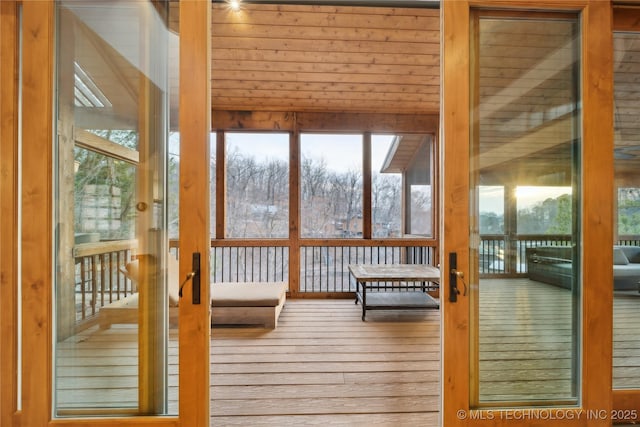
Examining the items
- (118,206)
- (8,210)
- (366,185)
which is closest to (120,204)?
(118,206)

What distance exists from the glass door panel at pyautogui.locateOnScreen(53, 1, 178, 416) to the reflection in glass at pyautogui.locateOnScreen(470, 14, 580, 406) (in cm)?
169

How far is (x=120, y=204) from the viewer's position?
62.7 inches

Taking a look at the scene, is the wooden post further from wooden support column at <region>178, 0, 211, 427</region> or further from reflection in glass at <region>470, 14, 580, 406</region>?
reflection in glass at <region>470, 14, 580, 406</region>

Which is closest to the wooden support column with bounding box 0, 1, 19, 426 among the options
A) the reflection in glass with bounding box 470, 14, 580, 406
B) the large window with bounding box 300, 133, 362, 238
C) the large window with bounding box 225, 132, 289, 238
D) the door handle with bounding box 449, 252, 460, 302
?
the door handle with bounding box 449, 252, 460, 302

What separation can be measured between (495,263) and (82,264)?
2.23 meters

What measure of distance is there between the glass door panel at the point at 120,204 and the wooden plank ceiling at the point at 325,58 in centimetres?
198

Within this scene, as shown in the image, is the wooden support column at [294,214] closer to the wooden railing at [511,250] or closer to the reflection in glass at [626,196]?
the wooden railing at [511,250]

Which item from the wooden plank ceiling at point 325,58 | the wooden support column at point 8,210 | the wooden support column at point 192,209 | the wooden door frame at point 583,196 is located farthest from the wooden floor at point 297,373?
the wooden plank ceiling at point 325,58

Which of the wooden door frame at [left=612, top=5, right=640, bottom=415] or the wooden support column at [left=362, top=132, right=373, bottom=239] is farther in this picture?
the wooden support column at [left=362, top=132, right=373, bottom=239]

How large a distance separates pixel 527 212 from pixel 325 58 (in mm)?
3037

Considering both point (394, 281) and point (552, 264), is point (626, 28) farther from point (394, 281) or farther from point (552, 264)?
point (394, 281)

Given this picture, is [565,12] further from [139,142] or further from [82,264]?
[82,264]

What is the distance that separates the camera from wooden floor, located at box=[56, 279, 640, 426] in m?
1.58

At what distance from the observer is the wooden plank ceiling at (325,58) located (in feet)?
10.8
